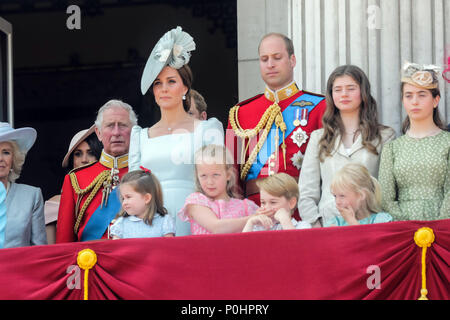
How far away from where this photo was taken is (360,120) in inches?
246

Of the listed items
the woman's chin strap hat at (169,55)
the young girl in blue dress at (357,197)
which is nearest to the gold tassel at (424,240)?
the young girl in blue dress at (357,197)

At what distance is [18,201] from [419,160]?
2.11 m

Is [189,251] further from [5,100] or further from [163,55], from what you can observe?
[5,100]

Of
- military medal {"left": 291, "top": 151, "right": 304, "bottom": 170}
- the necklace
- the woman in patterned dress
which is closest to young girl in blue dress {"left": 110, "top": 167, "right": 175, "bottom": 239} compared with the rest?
military medal {"left": 291, "top": 151, "right": 304, "bottom": 170}

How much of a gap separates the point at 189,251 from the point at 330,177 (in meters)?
0.88

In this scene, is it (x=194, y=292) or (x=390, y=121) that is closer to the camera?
(x=194, y=292)

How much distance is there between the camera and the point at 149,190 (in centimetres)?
618

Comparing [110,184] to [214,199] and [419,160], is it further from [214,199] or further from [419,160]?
[419,160]

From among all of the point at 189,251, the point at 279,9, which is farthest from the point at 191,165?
the point at 279,9

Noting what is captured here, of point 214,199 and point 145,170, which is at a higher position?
point 145,170

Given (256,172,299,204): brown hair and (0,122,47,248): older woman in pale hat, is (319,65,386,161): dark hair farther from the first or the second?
(0,122,47,248): older woman in pale hat

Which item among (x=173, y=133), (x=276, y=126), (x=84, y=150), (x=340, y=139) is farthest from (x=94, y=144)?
(x=340, y=139)

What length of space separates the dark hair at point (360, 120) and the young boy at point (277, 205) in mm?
318

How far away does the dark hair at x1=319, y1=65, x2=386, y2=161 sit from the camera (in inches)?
244
